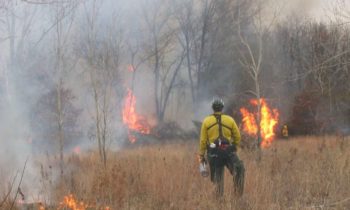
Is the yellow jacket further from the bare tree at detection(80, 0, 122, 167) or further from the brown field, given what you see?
the bare tree at detection(80, 0, 122, 167)

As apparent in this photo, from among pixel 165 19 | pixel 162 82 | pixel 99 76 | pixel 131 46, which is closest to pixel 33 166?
pixel 99 76

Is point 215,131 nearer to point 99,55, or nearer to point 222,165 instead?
point 222,165

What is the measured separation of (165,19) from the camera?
26328 millimetres

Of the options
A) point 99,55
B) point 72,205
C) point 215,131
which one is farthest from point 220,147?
point 99,55

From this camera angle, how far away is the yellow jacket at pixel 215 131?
25.8ft

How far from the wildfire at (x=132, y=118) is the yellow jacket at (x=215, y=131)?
18449mm

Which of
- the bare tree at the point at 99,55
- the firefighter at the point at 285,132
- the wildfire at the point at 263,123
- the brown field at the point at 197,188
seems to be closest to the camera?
the brown field at the point at 197,188

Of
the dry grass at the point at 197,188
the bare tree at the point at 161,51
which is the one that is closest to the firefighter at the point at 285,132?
the bare tree at the point at 161,51

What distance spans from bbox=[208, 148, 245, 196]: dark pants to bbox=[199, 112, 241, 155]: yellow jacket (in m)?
0.17

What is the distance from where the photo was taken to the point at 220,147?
7812mm

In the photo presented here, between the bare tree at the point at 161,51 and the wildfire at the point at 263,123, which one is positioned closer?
the wildfire at the point at 263,123

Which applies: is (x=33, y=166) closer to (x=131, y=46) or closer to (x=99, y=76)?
(x=99, y=76)

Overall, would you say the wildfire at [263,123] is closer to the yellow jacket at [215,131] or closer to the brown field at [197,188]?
the brown field at [197,188]

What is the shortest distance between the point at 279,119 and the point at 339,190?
18743 mm
